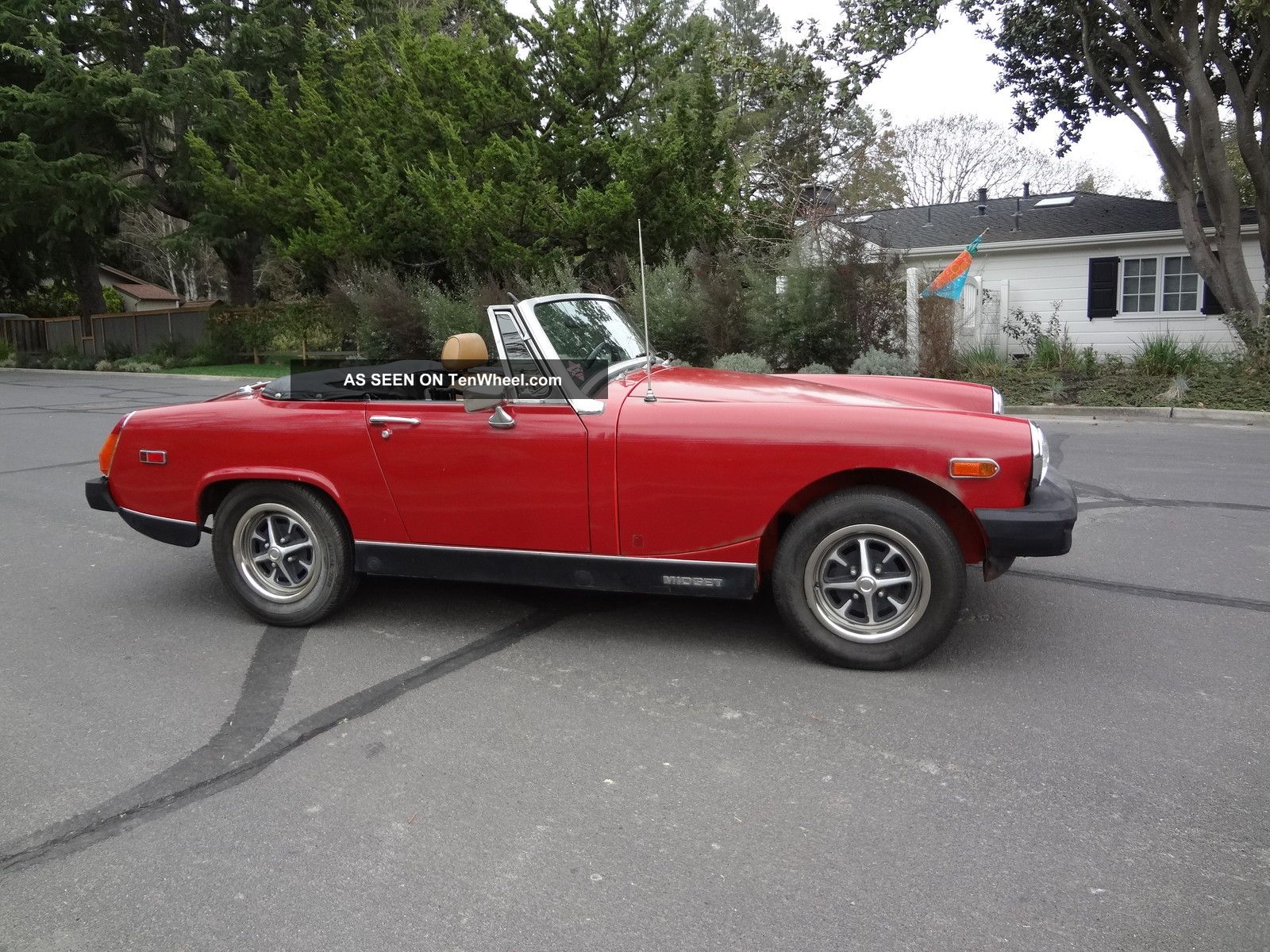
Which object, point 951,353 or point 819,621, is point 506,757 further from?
point 951,353

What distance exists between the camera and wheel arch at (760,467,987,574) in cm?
397

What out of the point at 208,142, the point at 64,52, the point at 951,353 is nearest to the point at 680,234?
the point at 951,353

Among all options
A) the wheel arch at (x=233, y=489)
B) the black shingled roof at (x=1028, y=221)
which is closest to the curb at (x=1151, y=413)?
the black shingled roof at (x=1028, y=221)

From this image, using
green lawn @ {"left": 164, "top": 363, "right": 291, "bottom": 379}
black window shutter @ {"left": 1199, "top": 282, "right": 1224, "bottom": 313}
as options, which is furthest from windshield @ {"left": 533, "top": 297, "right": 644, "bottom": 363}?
green lawn @ {"left": 164, "top": 363, "right": 291, "bottom": 379}

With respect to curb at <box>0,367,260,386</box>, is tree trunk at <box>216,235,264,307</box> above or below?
above

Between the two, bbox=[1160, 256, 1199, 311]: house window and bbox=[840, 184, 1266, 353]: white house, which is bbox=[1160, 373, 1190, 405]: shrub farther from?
bbox=[1160, 256, 1199, 311]: house window

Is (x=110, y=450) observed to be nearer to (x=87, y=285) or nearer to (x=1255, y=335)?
(x=1255, y=335)

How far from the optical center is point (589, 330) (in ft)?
15.9

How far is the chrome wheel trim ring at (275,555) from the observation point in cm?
464

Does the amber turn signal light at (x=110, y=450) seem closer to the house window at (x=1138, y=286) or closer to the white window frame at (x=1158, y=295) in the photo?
the white window frame at (x=1158, y=295)

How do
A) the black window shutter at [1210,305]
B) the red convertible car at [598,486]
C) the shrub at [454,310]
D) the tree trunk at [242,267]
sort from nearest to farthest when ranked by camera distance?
the red convertible car at [598,486] < the black window shutter at [1210,305] < the shrub at [454,310] < the tree trunk at [242,267]

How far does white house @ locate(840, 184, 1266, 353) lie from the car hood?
1372 cm

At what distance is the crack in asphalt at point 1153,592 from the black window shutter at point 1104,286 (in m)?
16.3

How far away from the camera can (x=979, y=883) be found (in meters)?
2.59
